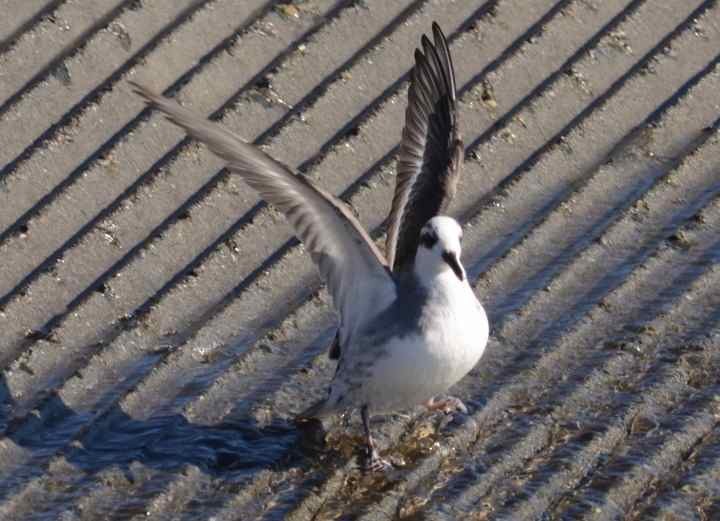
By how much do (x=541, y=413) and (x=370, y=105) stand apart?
1637mm

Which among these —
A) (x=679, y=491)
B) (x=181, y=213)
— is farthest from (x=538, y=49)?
(x=679, y=491)

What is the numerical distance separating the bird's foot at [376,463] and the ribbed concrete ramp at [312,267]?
0.18ft

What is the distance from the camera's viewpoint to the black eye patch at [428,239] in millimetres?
4898

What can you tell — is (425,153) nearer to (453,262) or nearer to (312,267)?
(312,267)

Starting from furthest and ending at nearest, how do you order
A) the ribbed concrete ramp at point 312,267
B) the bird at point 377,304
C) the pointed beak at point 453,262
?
the pointed beak at point 453,262, the bird at point 377,304, the ribbed concrete ramp at point 312,267

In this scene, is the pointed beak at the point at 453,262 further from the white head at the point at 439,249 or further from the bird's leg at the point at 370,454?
the bird's leg at the point at 370,454

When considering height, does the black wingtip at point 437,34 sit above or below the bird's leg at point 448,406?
above

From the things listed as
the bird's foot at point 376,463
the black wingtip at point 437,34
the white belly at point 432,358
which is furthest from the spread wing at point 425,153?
the bird's foot at point 376,463

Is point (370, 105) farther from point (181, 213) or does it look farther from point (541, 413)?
point (541, 413)

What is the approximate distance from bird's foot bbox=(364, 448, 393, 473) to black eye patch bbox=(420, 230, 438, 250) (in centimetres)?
64

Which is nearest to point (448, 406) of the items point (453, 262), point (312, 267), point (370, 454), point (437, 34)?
point (370, 454)

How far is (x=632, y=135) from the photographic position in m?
6.18

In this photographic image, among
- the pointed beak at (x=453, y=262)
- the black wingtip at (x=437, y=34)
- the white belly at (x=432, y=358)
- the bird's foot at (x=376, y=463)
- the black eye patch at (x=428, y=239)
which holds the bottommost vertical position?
the bird's foot at (x=376, y=463)

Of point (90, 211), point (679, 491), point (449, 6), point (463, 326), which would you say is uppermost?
point (449, 6)
